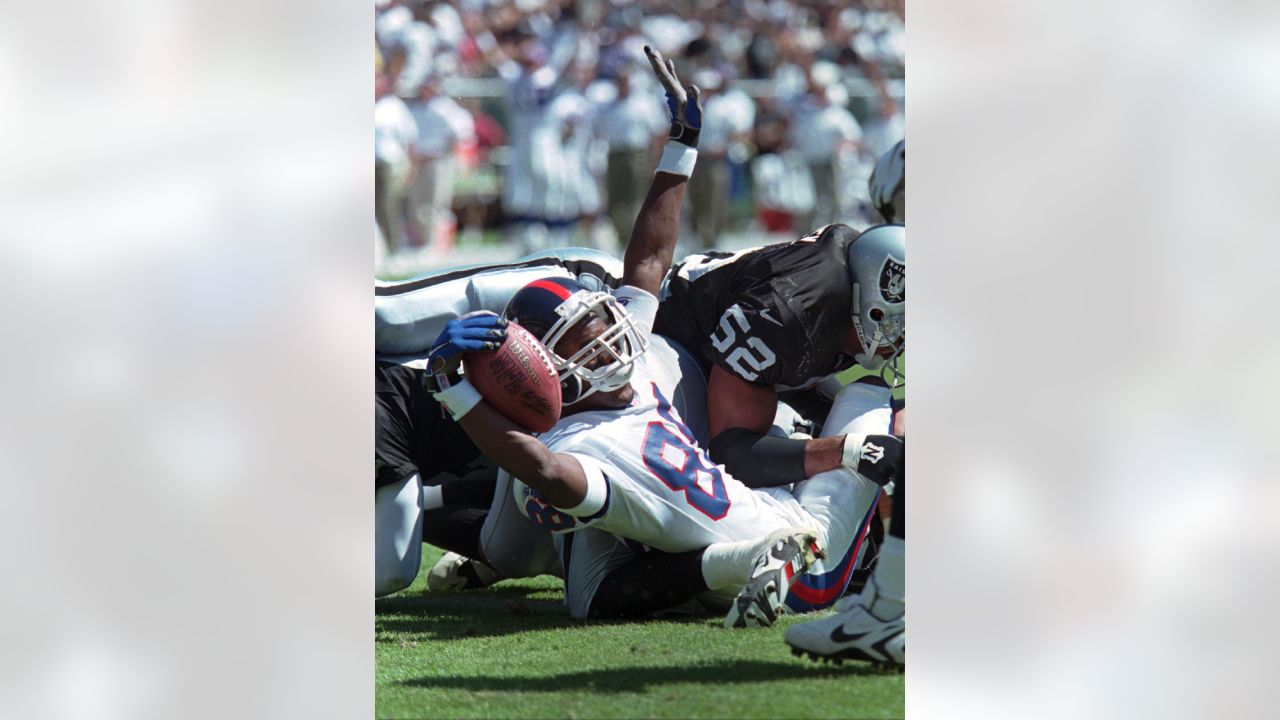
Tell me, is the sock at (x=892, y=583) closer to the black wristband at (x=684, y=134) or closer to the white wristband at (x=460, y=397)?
the white wristband at (x=460, y=397)

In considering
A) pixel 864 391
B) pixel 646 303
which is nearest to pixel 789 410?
pixel 864 391

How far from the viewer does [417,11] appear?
484 inches

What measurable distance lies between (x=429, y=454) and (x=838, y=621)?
1442 mm

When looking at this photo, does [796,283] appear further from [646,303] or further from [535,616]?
[535,616]

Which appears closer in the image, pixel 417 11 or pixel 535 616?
pixel 535 616

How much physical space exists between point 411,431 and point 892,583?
154cm

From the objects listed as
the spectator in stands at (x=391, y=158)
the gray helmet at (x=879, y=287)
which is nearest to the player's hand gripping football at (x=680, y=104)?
the gray helmet at (x=879, y=287)

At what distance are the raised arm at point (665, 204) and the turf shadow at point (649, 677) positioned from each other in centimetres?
124

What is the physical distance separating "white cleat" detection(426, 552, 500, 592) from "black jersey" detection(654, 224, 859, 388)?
2.85ft

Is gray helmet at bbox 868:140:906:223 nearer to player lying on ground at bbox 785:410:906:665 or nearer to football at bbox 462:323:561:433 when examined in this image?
football at bbox 462:323:561:433

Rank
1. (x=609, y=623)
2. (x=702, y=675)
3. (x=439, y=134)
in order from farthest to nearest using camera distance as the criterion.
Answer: (x=439, y=134), (x=609, y=623), (x=702, y=675)

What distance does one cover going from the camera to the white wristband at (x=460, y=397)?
316 cm

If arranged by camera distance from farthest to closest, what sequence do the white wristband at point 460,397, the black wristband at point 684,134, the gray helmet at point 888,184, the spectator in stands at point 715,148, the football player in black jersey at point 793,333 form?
the spectator in stands at point 715,148 → the gray helmet at point 888,184 → the black wristband at point 684,134 → the football player in black jersey at point 793,333 → the white wristband at point 460,397

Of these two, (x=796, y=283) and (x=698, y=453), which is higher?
(x=796, y=283)
